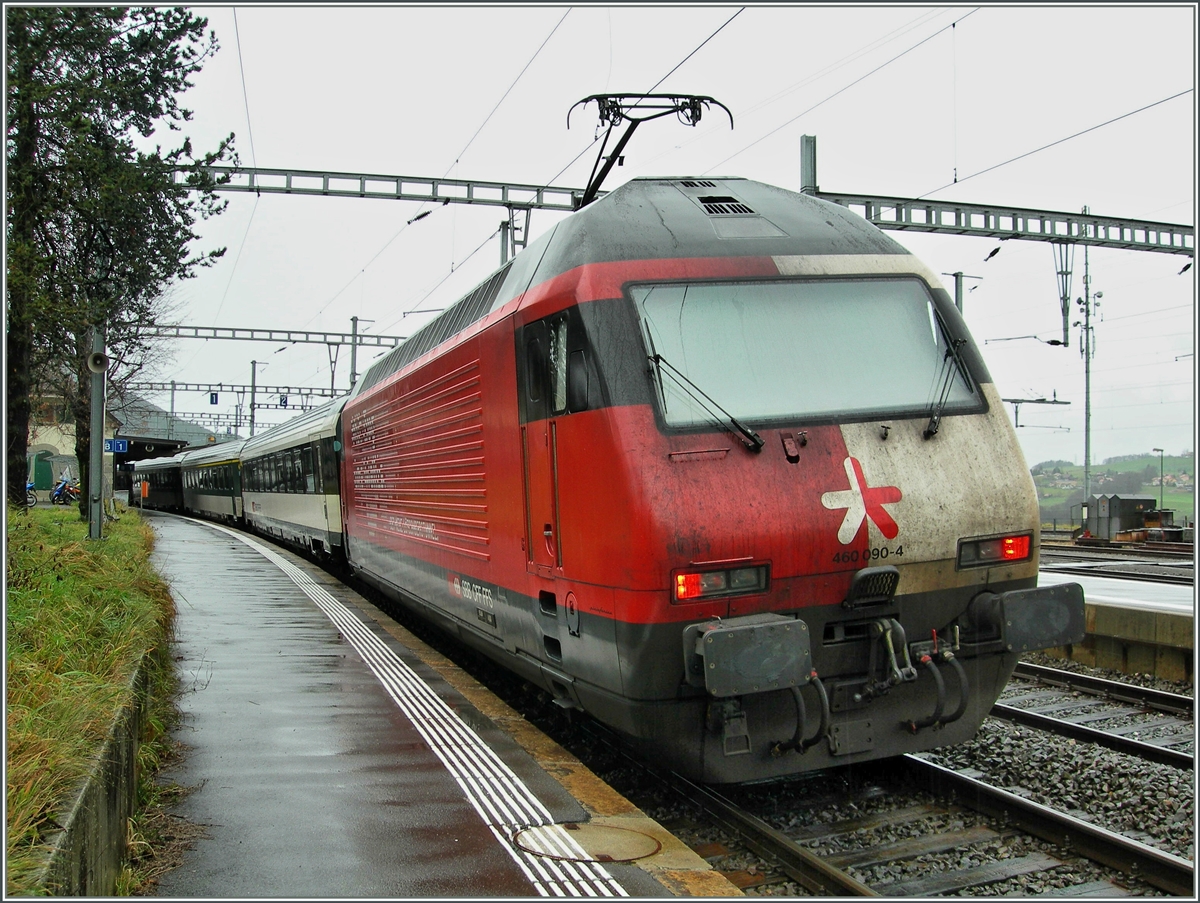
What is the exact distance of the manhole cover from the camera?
465cm

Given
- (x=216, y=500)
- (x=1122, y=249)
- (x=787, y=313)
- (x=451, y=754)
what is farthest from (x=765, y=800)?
(x=216, y=500)

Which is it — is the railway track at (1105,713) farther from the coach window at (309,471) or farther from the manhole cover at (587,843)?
the coach window at (309,471)

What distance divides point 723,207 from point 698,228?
1.30ft

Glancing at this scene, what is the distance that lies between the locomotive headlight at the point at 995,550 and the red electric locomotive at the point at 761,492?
0.01 metres

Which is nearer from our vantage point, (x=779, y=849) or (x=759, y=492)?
(x=779, y=849)

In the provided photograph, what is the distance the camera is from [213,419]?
75.6 metres

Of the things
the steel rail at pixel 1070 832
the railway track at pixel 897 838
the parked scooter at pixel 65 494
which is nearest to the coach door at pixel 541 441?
the railway track at pixel 897 838

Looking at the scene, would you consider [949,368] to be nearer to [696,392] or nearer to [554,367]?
[696,392]

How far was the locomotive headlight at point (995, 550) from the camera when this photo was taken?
18.1 ft

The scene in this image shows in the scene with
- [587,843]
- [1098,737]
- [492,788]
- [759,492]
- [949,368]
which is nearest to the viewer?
[587,843]

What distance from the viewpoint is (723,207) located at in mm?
6262

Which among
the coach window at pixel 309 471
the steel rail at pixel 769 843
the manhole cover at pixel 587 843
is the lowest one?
the steel rail at pixel 769 843

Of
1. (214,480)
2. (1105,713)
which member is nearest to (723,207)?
(1105,713)

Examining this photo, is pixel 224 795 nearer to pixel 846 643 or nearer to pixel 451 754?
pixel 451 754
